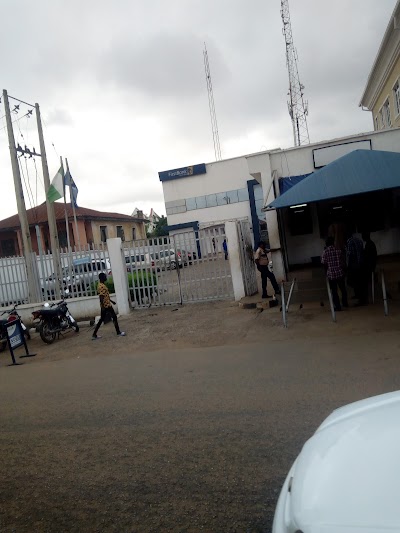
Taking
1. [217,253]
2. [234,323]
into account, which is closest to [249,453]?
[234,323]

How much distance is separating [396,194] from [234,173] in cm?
2507

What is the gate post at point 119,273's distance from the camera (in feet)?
39.8

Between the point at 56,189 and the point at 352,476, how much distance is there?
14212mm

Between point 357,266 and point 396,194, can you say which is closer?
point 357,266

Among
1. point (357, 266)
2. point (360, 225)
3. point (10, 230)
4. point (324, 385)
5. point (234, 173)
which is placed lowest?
point (324, 385)

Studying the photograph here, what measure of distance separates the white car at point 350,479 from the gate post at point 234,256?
9004mm

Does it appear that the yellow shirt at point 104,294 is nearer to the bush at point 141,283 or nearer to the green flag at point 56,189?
the bush at point 141,283

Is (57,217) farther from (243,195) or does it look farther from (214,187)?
(243,195)

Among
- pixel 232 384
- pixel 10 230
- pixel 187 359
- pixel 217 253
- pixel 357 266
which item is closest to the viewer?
pixel 232 384

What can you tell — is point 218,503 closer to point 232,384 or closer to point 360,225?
point 232,384

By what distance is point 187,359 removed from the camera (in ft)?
23.9

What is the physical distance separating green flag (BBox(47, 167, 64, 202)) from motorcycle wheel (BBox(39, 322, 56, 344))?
5226 mm

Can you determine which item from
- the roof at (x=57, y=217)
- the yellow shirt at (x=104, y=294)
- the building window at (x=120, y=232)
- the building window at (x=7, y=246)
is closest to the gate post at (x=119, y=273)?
the yellow shirt at (x=104, y=294)

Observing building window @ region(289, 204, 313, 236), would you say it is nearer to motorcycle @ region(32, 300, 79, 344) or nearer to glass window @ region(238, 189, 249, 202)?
motorcycle @ region(32, 300, 79, 344)
